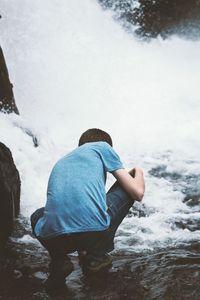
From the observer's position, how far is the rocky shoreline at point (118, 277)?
291 cm

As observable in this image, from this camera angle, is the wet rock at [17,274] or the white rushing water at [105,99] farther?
the white rushing water at [105,99]

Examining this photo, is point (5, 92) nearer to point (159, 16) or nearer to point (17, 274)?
point (17, 274)

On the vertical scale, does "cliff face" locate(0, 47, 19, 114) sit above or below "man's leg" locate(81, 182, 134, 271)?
above

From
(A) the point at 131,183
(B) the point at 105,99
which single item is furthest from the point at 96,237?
(B) the point at 105,99

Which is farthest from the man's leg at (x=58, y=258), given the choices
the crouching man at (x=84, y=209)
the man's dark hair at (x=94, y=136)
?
the man's dark hair at (x=94, y=136)

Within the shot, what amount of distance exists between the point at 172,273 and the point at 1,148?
2.41 metres

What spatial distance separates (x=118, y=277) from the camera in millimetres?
3229

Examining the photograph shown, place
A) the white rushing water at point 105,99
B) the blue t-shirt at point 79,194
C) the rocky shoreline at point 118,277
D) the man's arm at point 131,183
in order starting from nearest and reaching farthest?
the blue t-shirt at point 79,194, the rocky shoreline at point 118,277, the man's arm at point 131,183, the white rushing water at point 105,99

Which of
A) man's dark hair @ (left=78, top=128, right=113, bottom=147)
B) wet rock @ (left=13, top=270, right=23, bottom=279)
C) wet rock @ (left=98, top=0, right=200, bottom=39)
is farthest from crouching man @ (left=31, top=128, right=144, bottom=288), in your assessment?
wet rock @ (left=98, top=0, right=200, bottom=39)

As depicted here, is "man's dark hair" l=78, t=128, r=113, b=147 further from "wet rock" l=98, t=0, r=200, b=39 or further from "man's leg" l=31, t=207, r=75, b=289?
"wet rock" l=98, t=0, r=200, b=39

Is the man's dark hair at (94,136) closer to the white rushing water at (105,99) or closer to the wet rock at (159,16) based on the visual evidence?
the white rushing water at (105,99)

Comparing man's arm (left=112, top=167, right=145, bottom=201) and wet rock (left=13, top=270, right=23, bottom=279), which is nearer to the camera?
man's arm (left=112, top=167, right=145, bottom=201)

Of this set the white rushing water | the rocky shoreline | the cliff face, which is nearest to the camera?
the rocky shoreline

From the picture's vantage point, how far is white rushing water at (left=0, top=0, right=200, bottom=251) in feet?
18.7
